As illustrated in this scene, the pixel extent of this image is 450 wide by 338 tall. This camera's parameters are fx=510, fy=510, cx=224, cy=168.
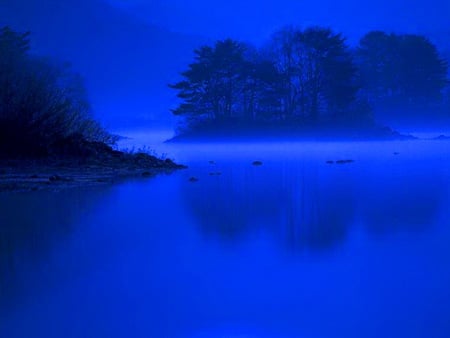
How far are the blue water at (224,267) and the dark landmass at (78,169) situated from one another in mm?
1406

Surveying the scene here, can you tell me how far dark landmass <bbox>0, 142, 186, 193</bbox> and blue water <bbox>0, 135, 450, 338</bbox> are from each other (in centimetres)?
141

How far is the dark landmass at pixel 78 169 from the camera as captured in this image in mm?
8820

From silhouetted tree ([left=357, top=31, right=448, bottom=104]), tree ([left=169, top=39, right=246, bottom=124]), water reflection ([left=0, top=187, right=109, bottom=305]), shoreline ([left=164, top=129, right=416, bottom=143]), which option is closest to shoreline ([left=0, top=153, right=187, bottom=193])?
water reflection ([left=0, top=187, right=109, bottom=305])

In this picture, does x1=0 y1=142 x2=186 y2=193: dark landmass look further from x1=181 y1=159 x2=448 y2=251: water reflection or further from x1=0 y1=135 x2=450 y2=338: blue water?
x1=181 y1=159 x2=448 y2=251: water reflection

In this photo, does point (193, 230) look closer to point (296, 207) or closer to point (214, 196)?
point (296, 207)

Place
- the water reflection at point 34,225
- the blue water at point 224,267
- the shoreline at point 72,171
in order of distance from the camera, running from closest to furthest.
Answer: the blue water at point 224,267
the water reflection at point 34,225
the shoreline at point 72,171

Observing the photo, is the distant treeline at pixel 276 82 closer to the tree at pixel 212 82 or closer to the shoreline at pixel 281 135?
the tree at pixel 212 82

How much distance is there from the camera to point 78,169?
10766 mm

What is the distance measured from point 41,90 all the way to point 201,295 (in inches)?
397

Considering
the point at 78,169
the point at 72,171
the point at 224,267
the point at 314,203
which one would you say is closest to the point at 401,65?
Result: the point at 78,169

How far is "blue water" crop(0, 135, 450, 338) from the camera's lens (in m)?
2.68

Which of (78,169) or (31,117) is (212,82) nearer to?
(31,117)

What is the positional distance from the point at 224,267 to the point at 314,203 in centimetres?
365

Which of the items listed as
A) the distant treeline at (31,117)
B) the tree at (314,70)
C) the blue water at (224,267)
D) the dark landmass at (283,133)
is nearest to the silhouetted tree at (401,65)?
the tree at (314,70)
